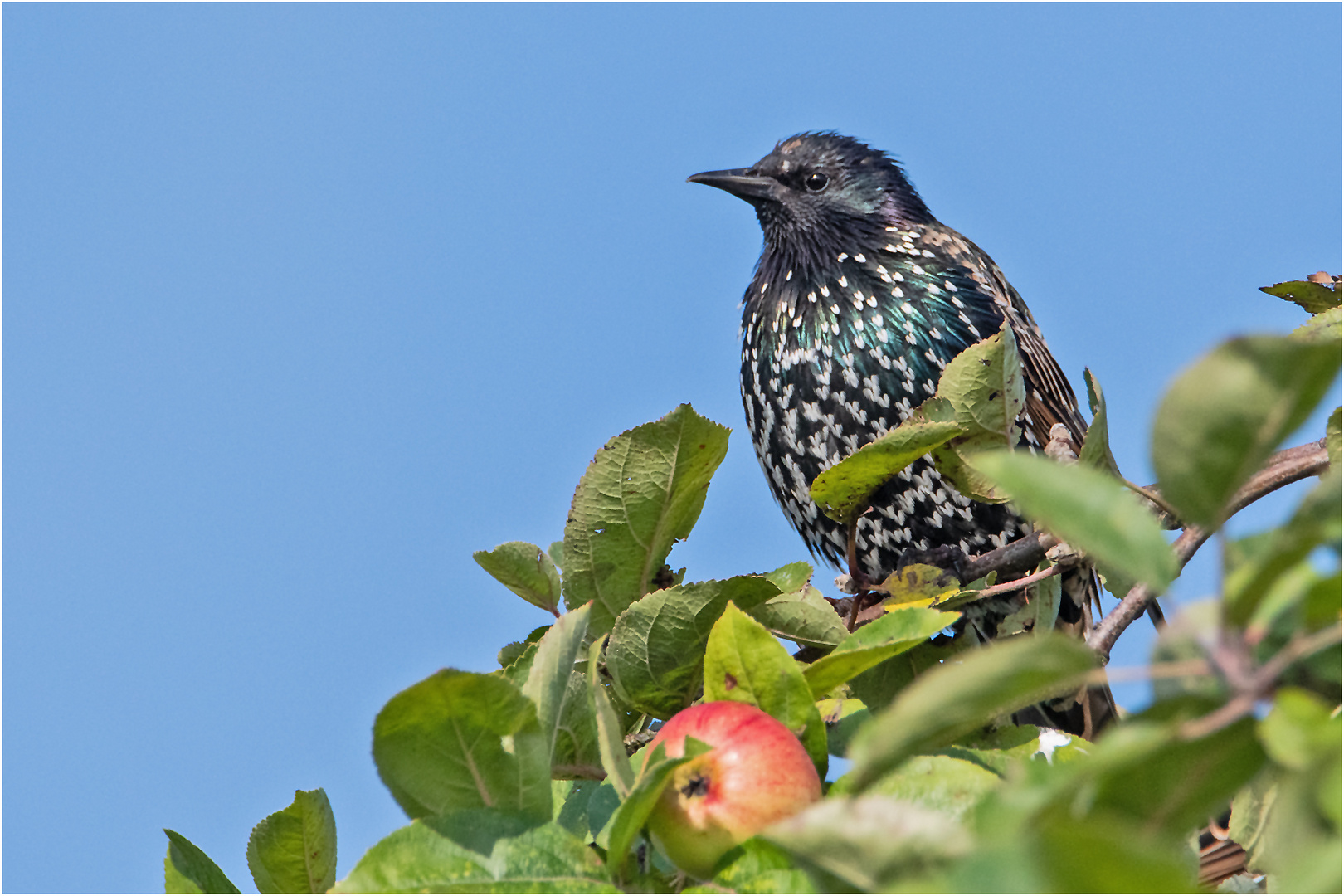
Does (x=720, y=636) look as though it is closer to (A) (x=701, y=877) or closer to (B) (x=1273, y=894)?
(A) (x=701, y=877)

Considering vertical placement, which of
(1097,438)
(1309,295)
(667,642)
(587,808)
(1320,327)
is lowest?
(587,808)

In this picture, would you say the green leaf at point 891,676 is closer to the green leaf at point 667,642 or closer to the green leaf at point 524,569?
the green leaf at point 667,642

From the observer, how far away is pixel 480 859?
1332 millimetres

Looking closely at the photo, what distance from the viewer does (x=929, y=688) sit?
2.60 ft

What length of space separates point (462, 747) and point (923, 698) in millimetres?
728

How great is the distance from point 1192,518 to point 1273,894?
28 cm

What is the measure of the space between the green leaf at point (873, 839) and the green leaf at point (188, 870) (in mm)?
1075

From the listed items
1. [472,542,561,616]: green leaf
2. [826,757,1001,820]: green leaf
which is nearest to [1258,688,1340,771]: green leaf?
[826,757,1001,820]: green leaf

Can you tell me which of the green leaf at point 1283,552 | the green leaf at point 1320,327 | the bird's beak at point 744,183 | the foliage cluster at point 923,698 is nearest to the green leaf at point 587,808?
the foliage cluster at point 923,698

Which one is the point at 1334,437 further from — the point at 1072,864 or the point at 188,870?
the point at 188,870

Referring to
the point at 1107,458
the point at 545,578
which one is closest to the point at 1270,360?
the point at 1107,458

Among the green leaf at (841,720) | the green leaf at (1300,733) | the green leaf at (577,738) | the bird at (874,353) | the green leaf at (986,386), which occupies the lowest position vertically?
the green leaf at (1300,733)

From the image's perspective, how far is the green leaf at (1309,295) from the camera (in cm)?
285

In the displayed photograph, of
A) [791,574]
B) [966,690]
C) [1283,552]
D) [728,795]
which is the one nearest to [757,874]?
[728,795]
